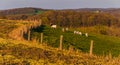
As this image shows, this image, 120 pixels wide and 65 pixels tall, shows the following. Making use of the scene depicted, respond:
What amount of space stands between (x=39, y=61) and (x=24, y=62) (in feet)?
3.99

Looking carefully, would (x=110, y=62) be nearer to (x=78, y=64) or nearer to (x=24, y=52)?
(x=78, y=64)

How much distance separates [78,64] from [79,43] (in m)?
41.2

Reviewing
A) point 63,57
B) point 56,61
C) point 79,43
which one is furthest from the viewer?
point 79,43

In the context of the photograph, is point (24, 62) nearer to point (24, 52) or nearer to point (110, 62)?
point (24, 52)

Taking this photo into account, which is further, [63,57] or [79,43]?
[79,43]

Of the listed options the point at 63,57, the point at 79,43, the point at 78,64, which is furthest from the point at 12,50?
the point at 79,43

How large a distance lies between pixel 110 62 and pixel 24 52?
21.9 feet

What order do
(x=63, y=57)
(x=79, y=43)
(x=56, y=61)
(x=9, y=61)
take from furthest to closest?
1. (x=79, y=43)
2. (x=63, y=57)
3. (x=56, y=61)
4. (x=9, y=61)

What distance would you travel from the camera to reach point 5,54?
27.2 meters

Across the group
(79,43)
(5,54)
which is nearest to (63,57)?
(5,54)

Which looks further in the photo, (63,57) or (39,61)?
(63,57)

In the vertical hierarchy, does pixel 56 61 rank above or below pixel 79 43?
above

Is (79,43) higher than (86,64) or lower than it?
lower

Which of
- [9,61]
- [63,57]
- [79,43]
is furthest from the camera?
[79,43]
